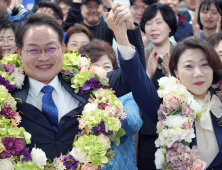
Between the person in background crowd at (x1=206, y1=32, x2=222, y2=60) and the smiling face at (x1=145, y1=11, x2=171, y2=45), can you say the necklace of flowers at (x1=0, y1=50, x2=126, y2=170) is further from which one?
the smiling face at (x1=145, y1=11, x2=171, y2=45)

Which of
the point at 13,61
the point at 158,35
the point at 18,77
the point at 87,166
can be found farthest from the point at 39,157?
the point at 158,35

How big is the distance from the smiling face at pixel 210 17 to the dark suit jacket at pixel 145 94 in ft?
8.47

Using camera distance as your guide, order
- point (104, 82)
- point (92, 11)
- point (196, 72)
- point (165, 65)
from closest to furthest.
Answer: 1. point (104, 82)
2. point (196, 72)
3. point (165, 65)
4. point (92, 11)

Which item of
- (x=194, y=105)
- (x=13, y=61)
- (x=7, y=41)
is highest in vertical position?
(x=7, y=41)

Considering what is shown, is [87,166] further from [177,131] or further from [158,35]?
[158,35]

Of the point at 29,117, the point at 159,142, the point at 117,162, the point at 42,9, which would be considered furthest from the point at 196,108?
the point at 42,9

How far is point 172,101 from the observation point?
10.3ft

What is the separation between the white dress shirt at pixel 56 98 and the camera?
296 centimetres

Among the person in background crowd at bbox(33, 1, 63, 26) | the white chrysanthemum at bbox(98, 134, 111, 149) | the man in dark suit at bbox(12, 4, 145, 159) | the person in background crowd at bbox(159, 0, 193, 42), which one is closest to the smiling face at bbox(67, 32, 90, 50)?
the person in background crowd at bbox(33, 1, 63, 26)

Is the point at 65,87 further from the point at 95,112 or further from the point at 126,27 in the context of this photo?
the point at 126,27

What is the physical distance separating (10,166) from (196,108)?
5.75 feet

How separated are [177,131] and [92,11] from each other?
3.22 m

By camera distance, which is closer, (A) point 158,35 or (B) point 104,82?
(B) point 104,82

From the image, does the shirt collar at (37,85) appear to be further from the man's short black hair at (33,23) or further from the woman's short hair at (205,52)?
the woman's short hair at (205,52)
